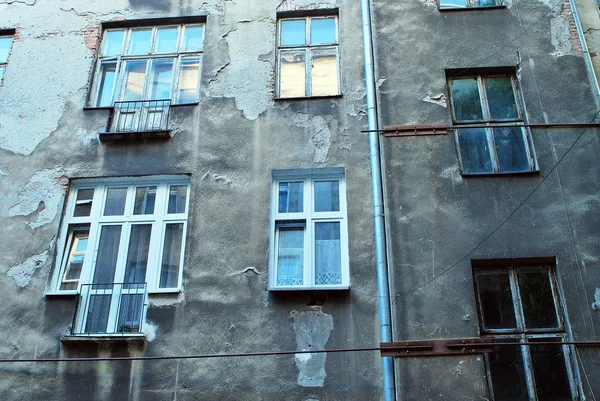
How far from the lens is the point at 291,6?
10.0 m

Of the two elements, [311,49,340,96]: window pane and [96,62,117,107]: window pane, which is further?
[96,62,117,107]: window pane

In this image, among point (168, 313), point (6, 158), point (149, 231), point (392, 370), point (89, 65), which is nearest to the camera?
point (392, 370)

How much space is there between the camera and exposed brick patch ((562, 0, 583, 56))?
902 cm

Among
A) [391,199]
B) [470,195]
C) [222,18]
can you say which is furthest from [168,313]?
[222,18]

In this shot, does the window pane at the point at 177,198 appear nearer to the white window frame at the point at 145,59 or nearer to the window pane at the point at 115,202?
A: the window pane at the point at 115,202

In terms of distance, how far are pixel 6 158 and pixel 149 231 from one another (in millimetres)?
2566

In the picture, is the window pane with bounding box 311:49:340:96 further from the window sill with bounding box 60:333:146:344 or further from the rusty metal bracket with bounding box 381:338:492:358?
the window sill with bounding box 60:333:146:344

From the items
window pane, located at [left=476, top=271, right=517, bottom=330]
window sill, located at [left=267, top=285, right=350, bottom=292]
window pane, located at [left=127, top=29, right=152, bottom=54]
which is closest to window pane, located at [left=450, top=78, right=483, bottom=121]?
window pane, located at [left=476, top=271, right=517, bottom=330]

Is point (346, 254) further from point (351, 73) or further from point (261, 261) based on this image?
point (351, 73)

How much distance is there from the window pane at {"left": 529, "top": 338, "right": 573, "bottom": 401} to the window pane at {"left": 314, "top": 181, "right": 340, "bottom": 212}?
297cm

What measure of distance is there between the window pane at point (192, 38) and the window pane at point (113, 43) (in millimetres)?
1051

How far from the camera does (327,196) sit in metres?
8.45

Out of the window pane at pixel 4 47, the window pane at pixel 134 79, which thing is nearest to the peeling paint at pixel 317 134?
the window pane at pixel 134 79

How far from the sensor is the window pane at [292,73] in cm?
933
